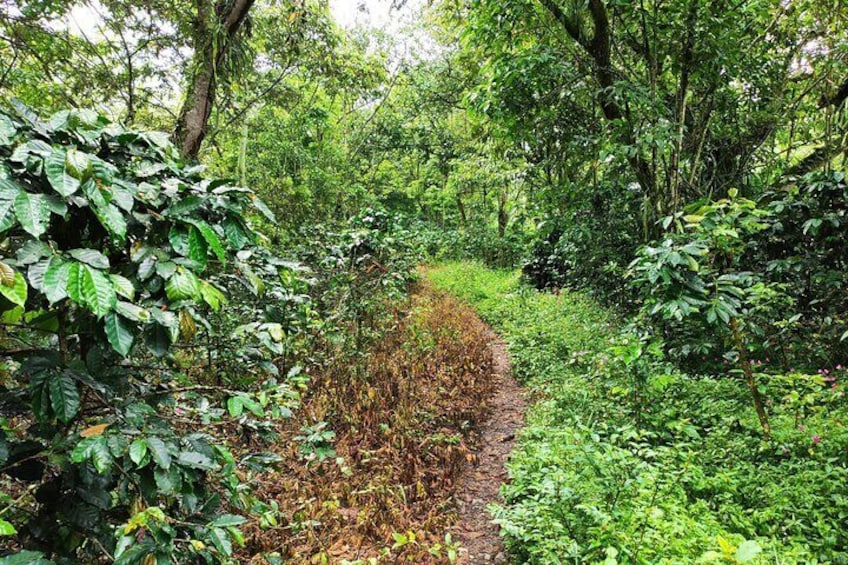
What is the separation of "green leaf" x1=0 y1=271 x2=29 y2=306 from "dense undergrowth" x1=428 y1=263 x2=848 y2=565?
2.14m

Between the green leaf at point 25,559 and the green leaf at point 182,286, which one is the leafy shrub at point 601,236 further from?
the green leaf at point 25,559

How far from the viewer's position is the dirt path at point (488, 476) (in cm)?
295

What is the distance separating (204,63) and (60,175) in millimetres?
3405

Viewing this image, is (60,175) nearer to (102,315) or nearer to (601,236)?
(102,315)

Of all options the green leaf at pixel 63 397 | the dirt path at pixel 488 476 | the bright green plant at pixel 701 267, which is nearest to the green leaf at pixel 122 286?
the green leaf at pixel 63 397

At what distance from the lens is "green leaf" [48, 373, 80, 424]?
1241 mm

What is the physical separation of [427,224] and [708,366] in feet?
55.5

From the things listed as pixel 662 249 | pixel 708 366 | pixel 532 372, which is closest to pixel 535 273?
pixel 532 372

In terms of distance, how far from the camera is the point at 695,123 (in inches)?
195

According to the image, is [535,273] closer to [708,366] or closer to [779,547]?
[708,366]

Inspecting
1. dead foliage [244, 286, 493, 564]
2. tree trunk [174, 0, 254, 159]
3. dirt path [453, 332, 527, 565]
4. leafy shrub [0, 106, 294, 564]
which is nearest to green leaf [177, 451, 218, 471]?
leafy shrub [0, 106, 294, 564]

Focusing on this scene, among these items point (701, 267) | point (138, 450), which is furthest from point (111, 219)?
point (701, 267)

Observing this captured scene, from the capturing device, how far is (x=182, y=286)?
53.8 inches

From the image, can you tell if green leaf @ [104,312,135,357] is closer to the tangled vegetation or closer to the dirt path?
the tangled vegetation
